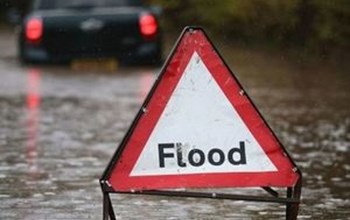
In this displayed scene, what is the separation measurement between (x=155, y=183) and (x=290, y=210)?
27.6 inches

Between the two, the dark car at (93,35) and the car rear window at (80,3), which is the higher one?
the car rear window at (80,3)

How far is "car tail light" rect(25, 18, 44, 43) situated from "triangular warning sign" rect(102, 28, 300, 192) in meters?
15.2

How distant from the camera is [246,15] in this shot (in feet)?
88.3

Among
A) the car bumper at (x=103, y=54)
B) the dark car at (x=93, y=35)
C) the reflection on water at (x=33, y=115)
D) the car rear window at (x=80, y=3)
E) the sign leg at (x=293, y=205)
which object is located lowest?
the sign leg at (x=293, y=205)

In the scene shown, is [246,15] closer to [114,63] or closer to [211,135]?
[114,63]

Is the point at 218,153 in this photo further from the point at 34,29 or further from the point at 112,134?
the point at 34,29

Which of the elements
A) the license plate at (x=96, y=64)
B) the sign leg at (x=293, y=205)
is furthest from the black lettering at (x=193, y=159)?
the license plate at (x=96, y=64)

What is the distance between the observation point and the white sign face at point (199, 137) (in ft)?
22.5

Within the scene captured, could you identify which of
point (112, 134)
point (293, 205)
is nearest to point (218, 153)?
point (293, 205)

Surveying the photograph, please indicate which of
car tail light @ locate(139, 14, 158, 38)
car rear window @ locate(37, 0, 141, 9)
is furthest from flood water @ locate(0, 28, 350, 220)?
car rear window @ locate(37, 0, 141, 9)

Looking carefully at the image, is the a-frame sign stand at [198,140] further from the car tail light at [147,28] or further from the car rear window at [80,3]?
the car rear window at [80,3]

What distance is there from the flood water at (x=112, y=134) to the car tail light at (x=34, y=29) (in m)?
0.51

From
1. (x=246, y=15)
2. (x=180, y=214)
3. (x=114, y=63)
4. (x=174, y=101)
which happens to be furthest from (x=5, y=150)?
(x=246, y=15)

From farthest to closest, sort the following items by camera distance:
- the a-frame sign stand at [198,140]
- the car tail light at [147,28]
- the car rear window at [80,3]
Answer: the car rear window at [80,3] → the car tail light at [147,28] → the a-frame sign stand at [198,140]
